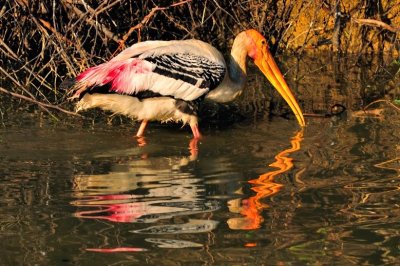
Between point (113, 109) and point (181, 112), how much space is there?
0.55 m

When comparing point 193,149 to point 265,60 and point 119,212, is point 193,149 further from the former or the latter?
point 119,212

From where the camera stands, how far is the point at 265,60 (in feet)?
30.2

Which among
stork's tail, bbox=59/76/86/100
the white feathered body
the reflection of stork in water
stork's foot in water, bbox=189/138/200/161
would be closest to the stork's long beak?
the white feathered body

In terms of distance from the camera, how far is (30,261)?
16.5 ft

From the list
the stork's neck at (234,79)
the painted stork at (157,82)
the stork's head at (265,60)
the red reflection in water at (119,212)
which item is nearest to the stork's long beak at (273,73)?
the stork's head at (265,60)

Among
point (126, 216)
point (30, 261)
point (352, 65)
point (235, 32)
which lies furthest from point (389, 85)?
point (30, 261)

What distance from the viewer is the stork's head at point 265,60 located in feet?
29.6

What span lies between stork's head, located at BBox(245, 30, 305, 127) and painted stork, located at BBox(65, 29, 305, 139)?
1.58 ft

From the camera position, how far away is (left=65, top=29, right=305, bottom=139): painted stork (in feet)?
26.6

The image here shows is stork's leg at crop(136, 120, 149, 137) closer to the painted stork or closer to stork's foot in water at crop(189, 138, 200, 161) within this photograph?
the painted stork

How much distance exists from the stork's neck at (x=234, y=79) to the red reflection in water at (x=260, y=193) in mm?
980

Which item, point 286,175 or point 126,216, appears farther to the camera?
point 286,175

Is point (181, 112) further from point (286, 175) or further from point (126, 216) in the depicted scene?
point (126, 216)

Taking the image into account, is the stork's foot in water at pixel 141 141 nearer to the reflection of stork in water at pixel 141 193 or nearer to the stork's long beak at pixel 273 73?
the reflection of stork in water at pixel 141 193
